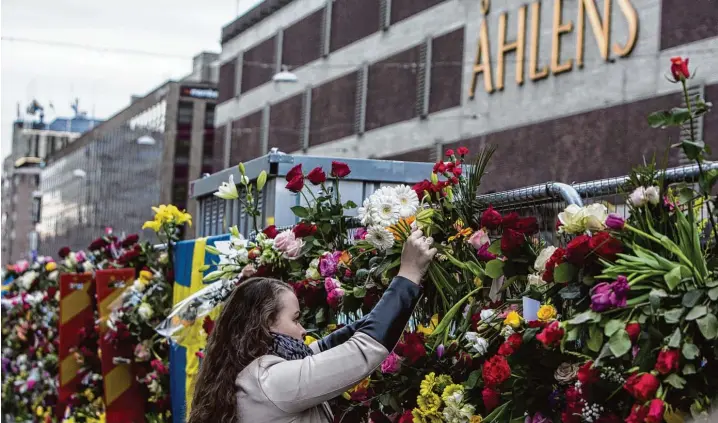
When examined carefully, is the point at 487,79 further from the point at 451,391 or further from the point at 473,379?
the point at 473,379

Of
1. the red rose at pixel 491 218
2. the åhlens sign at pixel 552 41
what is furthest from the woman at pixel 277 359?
the åhlens sign at pixel 552 41

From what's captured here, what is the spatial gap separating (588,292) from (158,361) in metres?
6.13

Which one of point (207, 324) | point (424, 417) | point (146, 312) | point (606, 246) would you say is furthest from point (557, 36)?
point (606, 246)

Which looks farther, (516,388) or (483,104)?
(483,104)

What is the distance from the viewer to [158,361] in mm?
9398

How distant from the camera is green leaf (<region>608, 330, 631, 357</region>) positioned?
3.40m

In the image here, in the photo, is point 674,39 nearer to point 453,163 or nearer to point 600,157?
point 600,157

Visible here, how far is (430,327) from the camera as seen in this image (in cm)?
485

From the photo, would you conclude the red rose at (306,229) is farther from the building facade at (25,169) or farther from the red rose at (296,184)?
the building facade at (25,169)

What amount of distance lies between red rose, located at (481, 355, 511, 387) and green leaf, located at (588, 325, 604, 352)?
1.39 feet

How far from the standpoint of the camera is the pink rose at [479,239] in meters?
4.54

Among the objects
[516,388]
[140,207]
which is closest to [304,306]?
[516,388]

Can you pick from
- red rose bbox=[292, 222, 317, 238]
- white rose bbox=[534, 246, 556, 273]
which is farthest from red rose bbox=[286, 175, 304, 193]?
white rose bbox=[534, 246, 556, 273]

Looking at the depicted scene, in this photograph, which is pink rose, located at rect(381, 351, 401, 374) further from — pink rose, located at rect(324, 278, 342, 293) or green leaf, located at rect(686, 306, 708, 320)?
green leaf, located at rect(686, 306, 708, 320)
